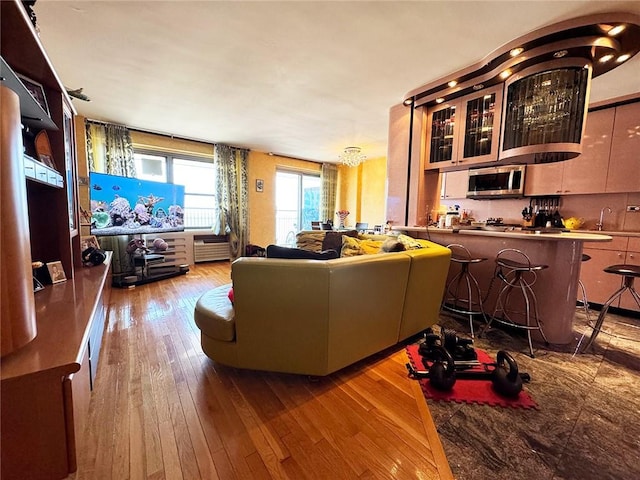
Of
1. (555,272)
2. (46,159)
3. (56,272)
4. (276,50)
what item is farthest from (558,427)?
(46,159)

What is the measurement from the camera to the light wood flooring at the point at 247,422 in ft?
3.83

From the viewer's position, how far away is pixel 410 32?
6.66 feet

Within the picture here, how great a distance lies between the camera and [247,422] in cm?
141

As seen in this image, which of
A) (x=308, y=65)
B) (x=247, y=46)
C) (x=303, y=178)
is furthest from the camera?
(x=303, y=178)

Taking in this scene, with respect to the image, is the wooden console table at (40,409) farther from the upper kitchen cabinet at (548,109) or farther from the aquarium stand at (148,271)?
the upper kitchen cabinet at (548,109)

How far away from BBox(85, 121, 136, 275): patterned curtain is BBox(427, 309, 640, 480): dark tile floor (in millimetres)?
4491

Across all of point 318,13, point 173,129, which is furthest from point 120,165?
point 318,13

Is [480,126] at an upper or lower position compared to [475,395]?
upper

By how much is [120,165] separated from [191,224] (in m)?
1.64

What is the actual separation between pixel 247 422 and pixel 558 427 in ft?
5.58

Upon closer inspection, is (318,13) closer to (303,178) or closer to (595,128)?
(595,128)

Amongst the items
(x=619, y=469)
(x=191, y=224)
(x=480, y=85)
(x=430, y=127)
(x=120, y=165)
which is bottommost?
(x=619, y=469)

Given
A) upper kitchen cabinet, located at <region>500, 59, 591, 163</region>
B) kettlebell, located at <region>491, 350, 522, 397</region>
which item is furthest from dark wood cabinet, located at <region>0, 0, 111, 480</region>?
upper kitchen cabinet, located at <region>500, 59, 591, 163</region>

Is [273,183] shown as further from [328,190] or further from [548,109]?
[548,109]
